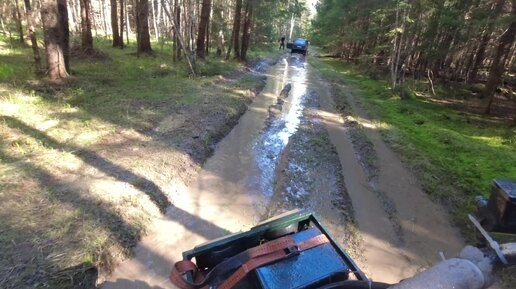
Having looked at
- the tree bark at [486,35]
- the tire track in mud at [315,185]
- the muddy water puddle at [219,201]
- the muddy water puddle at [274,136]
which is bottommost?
the muddy water puddle at [274,136]

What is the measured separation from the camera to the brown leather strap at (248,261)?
6.59ft

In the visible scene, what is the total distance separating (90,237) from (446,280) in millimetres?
4117

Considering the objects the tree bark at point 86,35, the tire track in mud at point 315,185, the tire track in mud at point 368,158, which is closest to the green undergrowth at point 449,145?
the tire track in mud at point 368,158

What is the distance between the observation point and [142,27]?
18125mm

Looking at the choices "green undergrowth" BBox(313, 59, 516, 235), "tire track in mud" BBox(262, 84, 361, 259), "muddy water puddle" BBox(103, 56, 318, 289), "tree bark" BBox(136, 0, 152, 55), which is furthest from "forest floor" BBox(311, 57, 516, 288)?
"tree bark" BBox(136, 0, 152, 55)

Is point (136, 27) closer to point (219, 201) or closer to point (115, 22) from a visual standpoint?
point (115, 22)

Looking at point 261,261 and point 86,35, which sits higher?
point 261,261

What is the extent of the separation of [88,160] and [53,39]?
6.26 meters

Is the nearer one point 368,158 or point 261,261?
point 261,261

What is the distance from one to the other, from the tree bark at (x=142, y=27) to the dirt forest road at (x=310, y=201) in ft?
35.0

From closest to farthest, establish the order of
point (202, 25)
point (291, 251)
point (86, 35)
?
point (291, 251)
point (86, 35)
point (202, 25)

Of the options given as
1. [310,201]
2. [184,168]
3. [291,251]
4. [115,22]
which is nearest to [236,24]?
[115,22]

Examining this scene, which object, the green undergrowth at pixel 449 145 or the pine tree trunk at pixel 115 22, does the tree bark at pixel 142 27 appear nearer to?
the pine tree trunk at pixel 115 22

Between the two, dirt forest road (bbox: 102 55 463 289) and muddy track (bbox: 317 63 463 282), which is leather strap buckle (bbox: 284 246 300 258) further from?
muddy track (bbox: 317 63 463 282)
